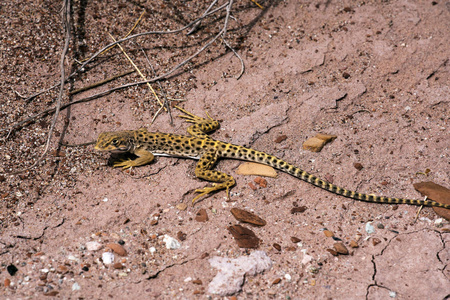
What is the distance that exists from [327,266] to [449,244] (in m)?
1.64

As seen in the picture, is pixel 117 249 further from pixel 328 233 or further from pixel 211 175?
pixel 328 233

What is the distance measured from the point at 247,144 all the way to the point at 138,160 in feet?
5.81

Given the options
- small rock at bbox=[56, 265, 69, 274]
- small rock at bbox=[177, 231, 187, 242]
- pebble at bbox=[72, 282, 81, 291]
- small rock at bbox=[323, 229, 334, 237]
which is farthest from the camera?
small rock at bbox=[323, 229, 334, 237]

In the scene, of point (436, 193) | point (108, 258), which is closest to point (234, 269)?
point (108, 258)

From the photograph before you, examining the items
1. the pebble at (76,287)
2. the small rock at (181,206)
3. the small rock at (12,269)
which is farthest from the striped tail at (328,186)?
the small rock at (12,269)

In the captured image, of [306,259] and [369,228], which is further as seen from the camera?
[369,228]

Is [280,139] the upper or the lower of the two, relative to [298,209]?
upper

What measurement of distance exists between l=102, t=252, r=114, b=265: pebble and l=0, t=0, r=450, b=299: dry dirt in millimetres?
50

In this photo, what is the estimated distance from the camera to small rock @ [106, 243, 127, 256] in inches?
187

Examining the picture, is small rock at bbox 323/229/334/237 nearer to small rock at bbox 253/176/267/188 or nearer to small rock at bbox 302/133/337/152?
small rock at bbox 253/176/267/188

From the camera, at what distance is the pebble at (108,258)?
15.2 feet

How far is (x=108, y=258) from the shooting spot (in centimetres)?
467

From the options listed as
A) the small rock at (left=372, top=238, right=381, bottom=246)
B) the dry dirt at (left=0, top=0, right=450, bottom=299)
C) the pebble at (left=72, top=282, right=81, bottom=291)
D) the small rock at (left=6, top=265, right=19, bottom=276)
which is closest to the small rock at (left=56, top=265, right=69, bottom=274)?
the dry dirt at (left=0, top=0, right=450, bottom=299)

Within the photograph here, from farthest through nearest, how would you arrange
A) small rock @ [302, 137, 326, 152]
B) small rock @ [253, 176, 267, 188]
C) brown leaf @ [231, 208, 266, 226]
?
1. small rock @ [302, 137, 326, 152]
2. small rock @ [253, 176, 267, 188]
3. brown leaf @ [231, 208, 266, 226]
